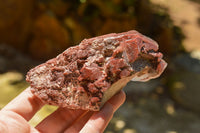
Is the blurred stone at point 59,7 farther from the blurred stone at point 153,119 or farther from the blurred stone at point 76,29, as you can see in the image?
the blurred stone at point 153,119

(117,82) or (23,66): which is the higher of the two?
(117,82)

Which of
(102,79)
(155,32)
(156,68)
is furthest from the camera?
(155,32)

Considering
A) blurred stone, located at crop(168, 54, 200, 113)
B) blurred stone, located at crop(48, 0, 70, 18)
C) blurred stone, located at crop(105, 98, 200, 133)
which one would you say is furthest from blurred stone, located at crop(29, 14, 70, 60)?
blurred stone, located at crop(168, 54, 200, 113)

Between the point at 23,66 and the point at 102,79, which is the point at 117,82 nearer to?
the point at 102,79

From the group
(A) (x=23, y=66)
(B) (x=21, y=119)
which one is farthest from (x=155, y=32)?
(B) (x=21, y=119)

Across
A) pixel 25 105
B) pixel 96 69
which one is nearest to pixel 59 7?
pixel 25 105

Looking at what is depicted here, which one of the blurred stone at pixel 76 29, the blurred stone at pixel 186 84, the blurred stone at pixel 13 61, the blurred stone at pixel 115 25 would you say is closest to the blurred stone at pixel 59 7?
the blurred stone at pixel 76 29
